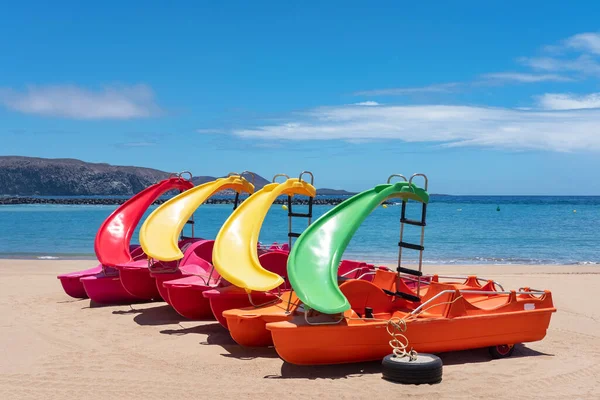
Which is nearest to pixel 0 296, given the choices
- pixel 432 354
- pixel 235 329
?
pixel 235 329

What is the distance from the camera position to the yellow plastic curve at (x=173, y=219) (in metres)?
10.4

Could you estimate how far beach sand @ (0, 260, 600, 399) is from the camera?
7242mm

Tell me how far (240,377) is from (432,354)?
7.68ft

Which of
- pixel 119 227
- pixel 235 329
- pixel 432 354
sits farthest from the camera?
pixel 119 227

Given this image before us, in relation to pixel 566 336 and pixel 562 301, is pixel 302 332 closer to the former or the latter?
pixel 566 336

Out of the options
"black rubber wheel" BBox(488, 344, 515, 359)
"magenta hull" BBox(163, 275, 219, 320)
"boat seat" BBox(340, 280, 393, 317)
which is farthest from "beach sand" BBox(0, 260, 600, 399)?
"boat seat" BBox(340, 280, 393, 317)

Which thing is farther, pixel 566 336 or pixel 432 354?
pixel 566 336

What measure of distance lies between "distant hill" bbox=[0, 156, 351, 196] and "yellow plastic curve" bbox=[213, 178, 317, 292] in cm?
15197

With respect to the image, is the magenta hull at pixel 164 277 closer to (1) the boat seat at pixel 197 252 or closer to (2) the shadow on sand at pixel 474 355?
(1) the boat seat at pixel 197 252

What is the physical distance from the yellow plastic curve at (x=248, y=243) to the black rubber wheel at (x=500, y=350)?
294 cm

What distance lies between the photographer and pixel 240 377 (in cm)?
774

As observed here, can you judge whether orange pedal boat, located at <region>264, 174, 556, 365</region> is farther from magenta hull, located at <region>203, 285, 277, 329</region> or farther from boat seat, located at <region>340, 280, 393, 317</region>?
magenta hull, located at <region>203, 285, 277, 329</region>

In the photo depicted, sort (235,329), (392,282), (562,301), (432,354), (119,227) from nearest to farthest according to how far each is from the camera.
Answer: (432,354), (235,329), (392,282), (119,227), (562,301)

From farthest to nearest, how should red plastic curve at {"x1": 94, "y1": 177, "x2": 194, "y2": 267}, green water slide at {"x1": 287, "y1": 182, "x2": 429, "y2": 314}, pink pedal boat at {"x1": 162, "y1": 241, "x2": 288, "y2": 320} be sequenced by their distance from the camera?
red plastic curve at {"x1": 94, "y1": 177, "x2": 194, "y2": 267}, pink pedal boat at {"x1": 162, "y1": 241, "x2": 288, "y2": 320}, green water slide at {"x1": 287, "y1": 182, "x2": 429, "y2": 314}
